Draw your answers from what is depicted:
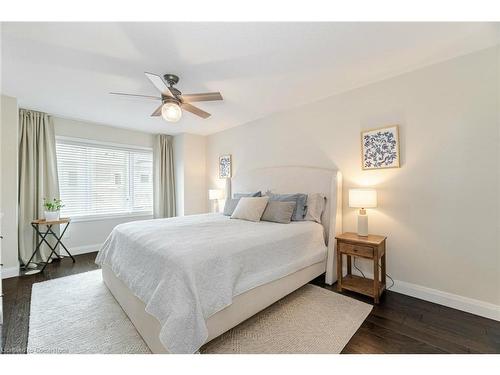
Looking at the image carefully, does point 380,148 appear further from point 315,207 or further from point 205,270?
point 205,270

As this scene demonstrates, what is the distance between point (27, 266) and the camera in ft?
10.5

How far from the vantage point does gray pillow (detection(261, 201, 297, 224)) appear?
9.11 ft

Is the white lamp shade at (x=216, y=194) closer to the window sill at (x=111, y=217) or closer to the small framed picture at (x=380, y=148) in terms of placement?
the window sill at (x=111, y=217)

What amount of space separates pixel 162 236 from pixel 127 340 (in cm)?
81

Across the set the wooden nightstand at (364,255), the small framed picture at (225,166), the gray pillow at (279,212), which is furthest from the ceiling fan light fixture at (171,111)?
the small framed picture at (225,166)

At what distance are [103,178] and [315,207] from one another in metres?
4.10

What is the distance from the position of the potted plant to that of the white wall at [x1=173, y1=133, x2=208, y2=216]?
211 cm

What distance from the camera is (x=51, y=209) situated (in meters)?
3.34

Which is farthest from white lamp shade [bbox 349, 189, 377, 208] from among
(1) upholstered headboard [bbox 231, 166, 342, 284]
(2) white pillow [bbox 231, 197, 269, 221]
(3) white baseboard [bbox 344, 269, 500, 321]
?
(2) white pillow [bbox 231, 197, 269, 221]

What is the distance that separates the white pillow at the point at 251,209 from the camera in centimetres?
293

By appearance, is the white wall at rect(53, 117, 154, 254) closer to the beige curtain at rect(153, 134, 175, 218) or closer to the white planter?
the beige curtain at rect(153, 134, 175, 218)

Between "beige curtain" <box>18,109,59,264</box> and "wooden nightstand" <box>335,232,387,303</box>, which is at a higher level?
"beige curtain" <box>18,109,59,264</box>

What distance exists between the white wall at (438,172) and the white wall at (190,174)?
3165 millimetres

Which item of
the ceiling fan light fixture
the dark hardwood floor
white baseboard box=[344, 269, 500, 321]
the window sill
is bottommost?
the dark hardwood floor
